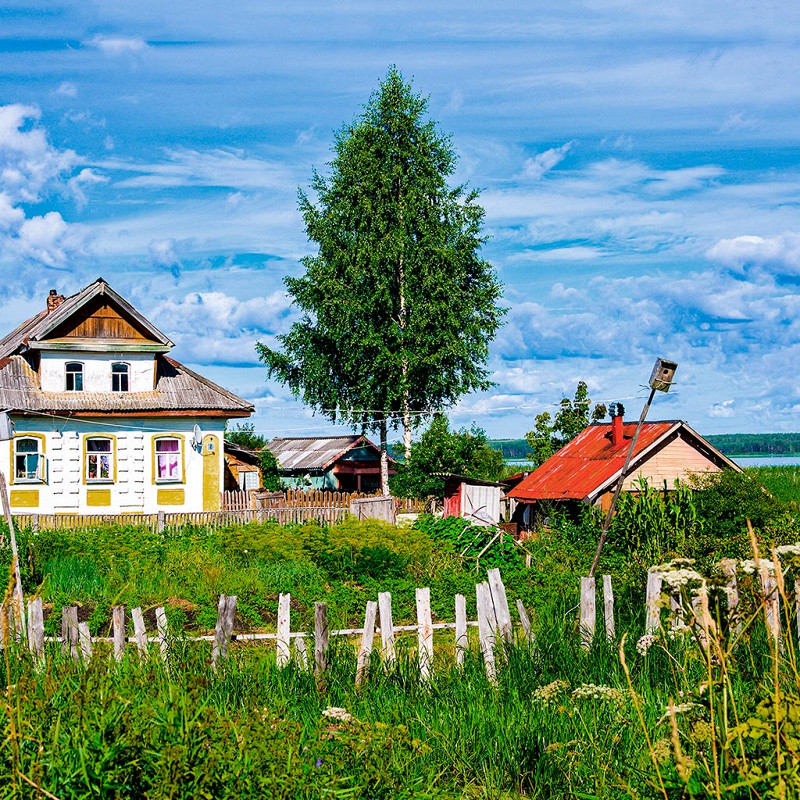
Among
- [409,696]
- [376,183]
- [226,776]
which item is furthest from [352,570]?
[376,183]

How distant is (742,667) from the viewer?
23.9ft

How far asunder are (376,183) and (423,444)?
374 inches

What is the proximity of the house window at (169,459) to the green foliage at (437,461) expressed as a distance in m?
7.23

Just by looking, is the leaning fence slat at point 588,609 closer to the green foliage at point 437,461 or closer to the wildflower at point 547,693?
the wildflower at point 547,693

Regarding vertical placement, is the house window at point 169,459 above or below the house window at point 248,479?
above

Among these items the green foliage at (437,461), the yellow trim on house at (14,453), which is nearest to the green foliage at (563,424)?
the green foliage at (437,461)

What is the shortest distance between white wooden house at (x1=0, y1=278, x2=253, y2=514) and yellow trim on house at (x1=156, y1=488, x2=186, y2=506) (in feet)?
0.11

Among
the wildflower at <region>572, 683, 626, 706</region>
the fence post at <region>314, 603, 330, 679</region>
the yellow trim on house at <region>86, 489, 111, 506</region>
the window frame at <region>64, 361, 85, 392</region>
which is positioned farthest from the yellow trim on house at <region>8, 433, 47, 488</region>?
the wildflower at <region>572, 683, 626, 706</region>

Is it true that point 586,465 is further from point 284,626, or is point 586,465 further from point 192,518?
point 284,626

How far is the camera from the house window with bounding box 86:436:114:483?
1148 inches

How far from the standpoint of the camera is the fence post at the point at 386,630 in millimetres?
8133

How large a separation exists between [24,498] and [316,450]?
49.8 ft

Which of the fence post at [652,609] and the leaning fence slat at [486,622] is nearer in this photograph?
the leaning fence slat at [486,622]

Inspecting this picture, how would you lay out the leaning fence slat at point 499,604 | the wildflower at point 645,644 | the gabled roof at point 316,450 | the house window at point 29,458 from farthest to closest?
the gabled roof at point 316,450 < the house window at point 29,458 < the leaning fence slat at point 499,604 < the wildflower at point 645,644
